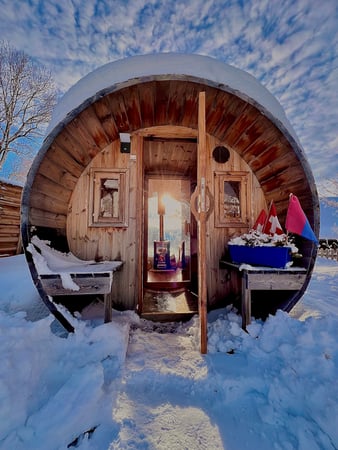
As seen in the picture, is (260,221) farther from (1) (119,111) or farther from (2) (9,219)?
(2) (9,219)

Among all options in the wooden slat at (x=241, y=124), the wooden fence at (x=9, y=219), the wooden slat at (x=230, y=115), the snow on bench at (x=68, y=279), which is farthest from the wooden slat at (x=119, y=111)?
the wooden fence at (x=9, y=219)

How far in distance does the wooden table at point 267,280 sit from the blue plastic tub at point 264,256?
4.2 inches

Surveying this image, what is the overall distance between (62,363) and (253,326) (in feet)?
7.23

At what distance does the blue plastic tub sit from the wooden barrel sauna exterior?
38cm

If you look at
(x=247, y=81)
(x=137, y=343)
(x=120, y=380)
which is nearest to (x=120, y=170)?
(x=247, y=81)

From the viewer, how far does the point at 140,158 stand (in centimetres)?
370

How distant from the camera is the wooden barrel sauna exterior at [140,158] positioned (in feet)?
8.90

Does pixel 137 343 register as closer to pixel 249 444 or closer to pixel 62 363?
pixel 62 363

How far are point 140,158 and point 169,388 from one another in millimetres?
3295

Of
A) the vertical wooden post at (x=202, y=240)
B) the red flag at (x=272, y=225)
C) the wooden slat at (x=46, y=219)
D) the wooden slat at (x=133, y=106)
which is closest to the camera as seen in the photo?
the vertical wooden post at (x=202, y=240)

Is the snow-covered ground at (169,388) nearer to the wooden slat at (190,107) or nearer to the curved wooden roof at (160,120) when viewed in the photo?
the curved wooden roof at (160,120)

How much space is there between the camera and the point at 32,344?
207 centimetres

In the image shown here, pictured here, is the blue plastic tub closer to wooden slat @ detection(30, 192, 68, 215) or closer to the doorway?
the doorway

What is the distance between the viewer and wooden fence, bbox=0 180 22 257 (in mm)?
6637
